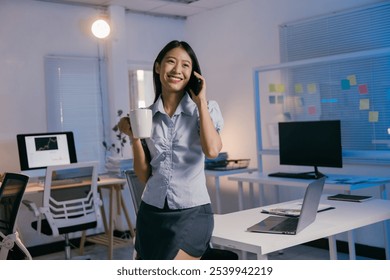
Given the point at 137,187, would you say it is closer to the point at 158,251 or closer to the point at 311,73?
the point at 158,251

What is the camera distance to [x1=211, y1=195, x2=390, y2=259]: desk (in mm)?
1588

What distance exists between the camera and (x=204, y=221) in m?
1.24

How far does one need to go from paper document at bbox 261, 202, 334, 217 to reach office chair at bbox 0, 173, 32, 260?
3.69ft

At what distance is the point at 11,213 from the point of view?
237 cm

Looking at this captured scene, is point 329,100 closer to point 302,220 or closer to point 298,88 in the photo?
point 298,88

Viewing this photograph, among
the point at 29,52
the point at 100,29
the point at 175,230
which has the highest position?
the point at 100,29

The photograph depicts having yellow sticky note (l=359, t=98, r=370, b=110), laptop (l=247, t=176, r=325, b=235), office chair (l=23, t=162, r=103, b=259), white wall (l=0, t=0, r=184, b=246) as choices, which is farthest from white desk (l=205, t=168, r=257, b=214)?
laptop (l=247, t=176, r=325, b=235)

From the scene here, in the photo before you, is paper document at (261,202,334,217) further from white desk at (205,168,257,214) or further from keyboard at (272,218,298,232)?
white desk at (205,168,257,214)

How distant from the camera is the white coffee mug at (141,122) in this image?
1.14 metres

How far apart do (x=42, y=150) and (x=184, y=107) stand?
2.72 metres

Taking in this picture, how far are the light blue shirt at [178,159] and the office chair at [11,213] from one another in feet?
4.09

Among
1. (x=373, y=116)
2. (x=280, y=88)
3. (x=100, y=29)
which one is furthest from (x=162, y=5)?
(x=373, y=116)

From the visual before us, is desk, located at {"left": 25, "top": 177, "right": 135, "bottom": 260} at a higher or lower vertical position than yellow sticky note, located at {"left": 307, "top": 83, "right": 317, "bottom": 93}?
lower
